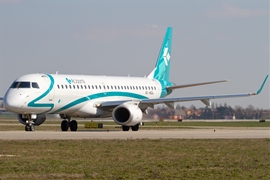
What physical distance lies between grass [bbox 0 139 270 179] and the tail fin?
1096 inches

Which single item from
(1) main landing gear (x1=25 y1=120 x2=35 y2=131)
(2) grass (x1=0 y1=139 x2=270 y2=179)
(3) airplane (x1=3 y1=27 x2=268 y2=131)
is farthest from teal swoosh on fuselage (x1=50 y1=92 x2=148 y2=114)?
(2) grass (x1=0 y1=139 x2=270 y2=179)

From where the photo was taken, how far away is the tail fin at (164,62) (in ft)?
184

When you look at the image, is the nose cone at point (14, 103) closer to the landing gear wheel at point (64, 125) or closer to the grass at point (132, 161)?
the landing gear wheel at point (64, 125)

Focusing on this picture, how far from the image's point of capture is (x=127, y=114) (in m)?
45.0

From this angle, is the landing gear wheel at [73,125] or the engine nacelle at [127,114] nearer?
the engine nacelle at [127,114]

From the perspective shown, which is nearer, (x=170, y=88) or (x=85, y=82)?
(x=85, y=82)

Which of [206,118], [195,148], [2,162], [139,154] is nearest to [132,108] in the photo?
[195,148]

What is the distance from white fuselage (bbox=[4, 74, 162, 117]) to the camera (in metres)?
41.2

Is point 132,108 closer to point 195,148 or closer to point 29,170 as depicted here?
point 195,148

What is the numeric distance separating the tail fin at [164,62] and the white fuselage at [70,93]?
383cm

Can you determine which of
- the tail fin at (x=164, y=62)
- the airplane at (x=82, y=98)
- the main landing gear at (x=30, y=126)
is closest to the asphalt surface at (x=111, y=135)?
the main landing gear at (x=30, y=126)

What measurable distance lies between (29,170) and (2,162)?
2055 mm

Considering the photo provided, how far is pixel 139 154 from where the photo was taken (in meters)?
22.7

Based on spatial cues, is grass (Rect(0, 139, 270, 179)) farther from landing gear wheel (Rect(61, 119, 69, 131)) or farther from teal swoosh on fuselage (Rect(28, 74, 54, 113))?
landing gear wheel (Rect(61, 119, 69, 131))
